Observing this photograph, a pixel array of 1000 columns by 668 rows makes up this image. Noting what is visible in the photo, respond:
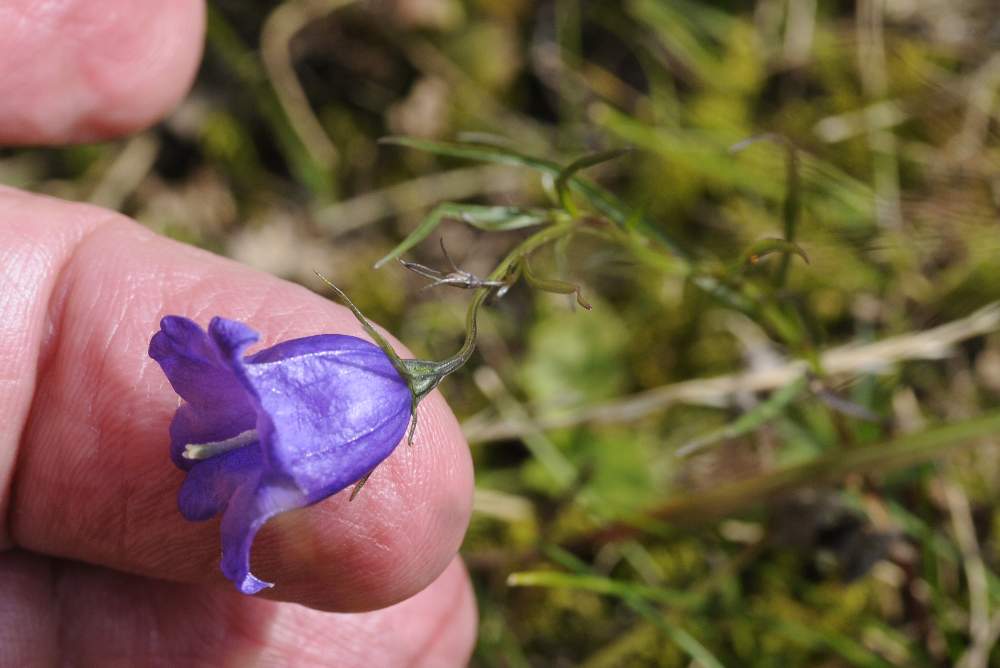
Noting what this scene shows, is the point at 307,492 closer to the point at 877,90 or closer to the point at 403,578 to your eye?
the point at 403,578

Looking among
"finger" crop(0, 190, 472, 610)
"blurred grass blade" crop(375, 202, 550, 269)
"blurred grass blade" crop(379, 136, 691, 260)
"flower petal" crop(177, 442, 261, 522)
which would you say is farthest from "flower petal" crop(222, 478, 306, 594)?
"blurred grass blade" crop(379, 136, 691, 260)

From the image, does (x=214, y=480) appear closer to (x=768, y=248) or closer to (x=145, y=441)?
(x=145, y=441)

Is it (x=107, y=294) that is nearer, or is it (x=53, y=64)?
(x=107, y=294)

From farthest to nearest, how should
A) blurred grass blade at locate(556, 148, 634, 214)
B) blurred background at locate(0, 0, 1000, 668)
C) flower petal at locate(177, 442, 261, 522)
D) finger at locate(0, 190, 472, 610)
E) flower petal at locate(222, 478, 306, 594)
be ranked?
blurred background at locate(0, 0, 1000, 668) → finger at locate(0, 190, 472, 610) → blurred grass blade at locate(556, 148, 634, 214) → flower petal at locate(177, 442, 261, 522) → flower petal at locate(222, 478, 306, 594)

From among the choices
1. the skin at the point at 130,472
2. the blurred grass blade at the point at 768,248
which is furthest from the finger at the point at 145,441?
the blurred grass blade at the point at 768,248

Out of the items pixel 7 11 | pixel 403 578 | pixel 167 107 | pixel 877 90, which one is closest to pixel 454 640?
pixel 403 578

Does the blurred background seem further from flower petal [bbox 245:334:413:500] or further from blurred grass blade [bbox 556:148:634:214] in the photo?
flower petal [bbox 245:334:413:500]

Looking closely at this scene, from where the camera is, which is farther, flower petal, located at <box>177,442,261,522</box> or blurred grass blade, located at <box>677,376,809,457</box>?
blurred grass blade, located at <box>677,376,809,457</box>
